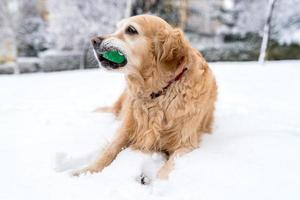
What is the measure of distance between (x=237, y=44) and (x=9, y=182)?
13092 mm

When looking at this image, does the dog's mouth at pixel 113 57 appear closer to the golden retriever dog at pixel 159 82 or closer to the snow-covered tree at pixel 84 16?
the golden retriever dog at pixel 159 82

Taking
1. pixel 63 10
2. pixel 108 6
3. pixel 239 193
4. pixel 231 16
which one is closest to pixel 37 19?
pixel 63 10

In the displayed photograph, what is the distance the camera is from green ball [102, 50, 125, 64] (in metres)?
2.91

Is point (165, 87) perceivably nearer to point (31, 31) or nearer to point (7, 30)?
point (7, 30)

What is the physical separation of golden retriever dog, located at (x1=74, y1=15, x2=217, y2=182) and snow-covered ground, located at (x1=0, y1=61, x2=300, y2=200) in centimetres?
14

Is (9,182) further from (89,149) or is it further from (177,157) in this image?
(177,157)

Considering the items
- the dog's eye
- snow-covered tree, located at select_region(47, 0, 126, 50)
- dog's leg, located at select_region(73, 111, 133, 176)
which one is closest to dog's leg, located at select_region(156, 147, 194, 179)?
dog's leg, located at select_region(73, 111, 133, 176)

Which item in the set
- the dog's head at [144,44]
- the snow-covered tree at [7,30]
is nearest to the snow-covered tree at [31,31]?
the snow-covered tree at [7,30]

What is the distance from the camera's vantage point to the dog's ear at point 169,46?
294cm

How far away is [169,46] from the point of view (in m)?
2.94

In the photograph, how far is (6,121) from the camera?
4051 mm

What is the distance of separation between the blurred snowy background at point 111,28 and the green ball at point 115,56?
10.4 m

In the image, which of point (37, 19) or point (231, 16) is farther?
point (37, 19)

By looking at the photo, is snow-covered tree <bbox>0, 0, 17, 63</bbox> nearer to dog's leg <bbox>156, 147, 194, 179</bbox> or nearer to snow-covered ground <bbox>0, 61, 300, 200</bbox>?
snow-covered ground <bbox>0, 61, 300, 200</bbox>
